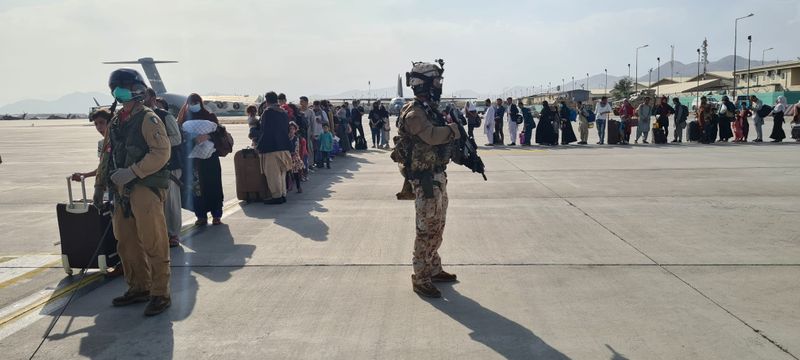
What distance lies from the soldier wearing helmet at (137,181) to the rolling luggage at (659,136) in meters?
18.6

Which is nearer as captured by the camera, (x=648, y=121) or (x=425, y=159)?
(x=425, y=159)

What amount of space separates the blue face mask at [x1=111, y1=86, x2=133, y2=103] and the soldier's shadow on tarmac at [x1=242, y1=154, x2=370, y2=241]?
9.55 ft

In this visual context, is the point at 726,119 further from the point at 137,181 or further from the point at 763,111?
the point at 137,181

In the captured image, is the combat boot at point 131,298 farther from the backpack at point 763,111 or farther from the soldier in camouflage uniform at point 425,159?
the backpack at point 763,111

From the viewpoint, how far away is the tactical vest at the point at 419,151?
4719 millimetres

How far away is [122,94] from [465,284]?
331 centimetres

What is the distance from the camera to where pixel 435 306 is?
14.9ft

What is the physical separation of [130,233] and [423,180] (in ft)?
8.10

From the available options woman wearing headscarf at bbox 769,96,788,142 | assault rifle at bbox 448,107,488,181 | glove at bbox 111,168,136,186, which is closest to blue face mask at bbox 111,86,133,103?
glove at bbox 111,168,136,186

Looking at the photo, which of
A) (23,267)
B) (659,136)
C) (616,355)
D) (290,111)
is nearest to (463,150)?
(616,355)

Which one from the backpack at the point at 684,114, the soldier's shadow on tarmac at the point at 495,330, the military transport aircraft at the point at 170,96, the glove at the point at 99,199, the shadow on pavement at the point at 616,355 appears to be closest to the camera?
the shadow on pavement at the point at 616,355

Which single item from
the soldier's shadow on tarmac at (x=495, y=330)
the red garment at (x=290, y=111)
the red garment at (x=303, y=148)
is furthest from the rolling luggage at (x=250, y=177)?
the soldier's shadow on tarmac at (x=495, y=330)

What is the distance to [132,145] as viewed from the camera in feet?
14.6

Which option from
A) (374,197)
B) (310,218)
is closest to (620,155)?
(374,197)
